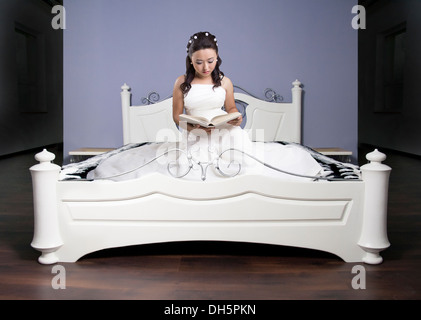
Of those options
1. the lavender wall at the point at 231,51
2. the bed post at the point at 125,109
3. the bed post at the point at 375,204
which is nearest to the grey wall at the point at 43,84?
the lavender wall at the point at 231,51

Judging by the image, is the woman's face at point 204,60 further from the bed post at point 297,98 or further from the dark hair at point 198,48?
the bed post at point 297,98

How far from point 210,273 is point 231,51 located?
7.64 ft

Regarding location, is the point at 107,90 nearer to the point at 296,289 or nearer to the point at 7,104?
the point at 296,289

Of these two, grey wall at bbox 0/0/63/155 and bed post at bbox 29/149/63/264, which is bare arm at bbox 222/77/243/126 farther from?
Result: grey wall at bbox 0/0/63/155

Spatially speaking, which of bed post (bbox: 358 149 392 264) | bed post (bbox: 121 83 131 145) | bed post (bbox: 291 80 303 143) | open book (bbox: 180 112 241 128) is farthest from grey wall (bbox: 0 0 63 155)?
bed post (bbox: 358 149 392 264)

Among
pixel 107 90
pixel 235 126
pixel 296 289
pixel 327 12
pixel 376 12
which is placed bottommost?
pixel 296 289

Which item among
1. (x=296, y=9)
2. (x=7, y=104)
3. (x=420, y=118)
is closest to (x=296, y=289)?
(x=296, y=9)

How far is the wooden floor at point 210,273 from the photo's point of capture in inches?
70.7

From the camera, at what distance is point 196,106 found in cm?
243

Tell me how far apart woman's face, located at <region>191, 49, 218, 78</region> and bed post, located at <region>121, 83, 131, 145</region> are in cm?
166

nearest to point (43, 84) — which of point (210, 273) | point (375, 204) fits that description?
point (210, 273)

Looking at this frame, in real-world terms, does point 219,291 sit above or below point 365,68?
below

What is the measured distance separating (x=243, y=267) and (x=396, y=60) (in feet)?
20.3

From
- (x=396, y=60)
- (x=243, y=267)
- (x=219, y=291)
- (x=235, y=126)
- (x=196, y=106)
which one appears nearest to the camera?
(x=219, y=291)
